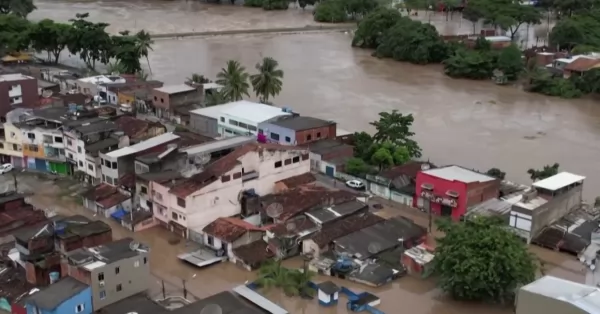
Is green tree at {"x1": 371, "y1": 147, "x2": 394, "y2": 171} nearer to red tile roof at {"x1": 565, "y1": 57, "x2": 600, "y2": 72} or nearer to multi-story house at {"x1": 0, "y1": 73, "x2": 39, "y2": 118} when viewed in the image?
multi-story house at {"x1": 0, "y1": 73, "x2": 39, "y2": 118}

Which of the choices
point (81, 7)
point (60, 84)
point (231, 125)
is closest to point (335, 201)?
point (231, 125)

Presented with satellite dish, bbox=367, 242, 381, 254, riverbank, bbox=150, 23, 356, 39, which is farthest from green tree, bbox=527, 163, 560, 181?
riverbank, bbox=150, 23, 356, 39

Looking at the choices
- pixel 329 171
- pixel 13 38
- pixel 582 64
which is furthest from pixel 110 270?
pixel 13 38

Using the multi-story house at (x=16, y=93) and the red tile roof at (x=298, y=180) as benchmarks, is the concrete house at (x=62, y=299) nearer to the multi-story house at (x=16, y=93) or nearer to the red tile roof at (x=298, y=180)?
the red tile roof at (x=298, y=180)

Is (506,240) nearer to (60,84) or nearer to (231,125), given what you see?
(231,125)

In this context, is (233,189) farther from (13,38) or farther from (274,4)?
(274,4)

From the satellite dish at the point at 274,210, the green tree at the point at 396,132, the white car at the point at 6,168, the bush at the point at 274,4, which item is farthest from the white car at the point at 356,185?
the bush at the point at 274,4
